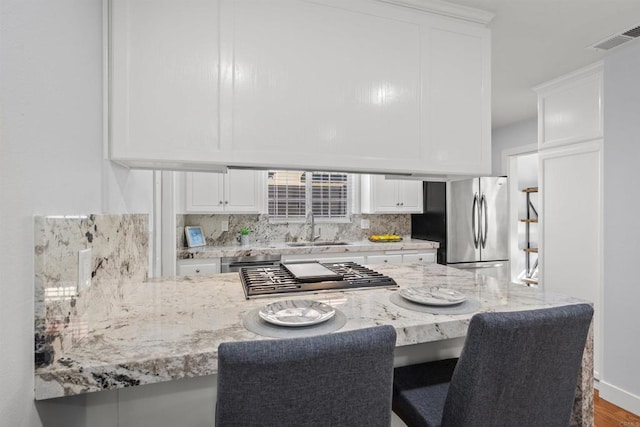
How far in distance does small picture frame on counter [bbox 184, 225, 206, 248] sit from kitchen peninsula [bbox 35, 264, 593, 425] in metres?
1.54

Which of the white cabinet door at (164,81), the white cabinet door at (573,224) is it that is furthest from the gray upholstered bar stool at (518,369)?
the white cabinet door at (573,224)

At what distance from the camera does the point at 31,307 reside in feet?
2.51

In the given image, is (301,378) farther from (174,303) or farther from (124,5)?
(124,5)

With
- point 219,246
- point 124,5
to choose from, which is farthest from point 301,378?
point 219,246

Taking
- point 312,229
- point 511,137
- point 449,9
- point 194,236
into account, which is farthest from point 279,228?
point 511,137

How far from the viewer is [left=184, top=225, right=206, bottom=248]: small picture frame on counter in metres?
3.20

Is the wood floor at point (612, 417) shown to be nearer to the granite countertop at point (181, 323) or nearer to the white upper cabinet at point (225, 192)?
the granite countertop at point (181, 323)

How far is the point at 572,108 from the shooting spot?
280 cm

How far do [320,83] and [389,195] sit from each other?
268 centimetres

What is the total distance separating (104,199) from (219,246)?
228 cm

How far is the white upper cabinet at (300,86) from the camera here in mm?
1352

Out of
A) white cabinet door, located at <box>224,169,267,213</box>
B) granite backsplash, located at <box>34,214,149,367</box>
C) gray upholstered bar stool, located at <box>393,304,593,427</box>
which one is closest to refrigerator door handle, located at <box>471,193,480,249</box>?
white cabinet door, located at <box>224,169,267,213</box>

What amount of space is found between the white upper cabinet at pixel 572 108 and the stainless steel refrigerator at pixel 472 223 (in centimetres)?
95

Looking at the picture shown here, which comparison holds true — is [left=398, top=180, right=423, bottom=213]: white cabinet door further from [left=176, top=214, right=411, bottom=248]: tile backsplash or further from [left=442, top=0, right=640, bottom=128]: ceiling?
[left=442, top=0, right=640, bottom=128]: ceiling
